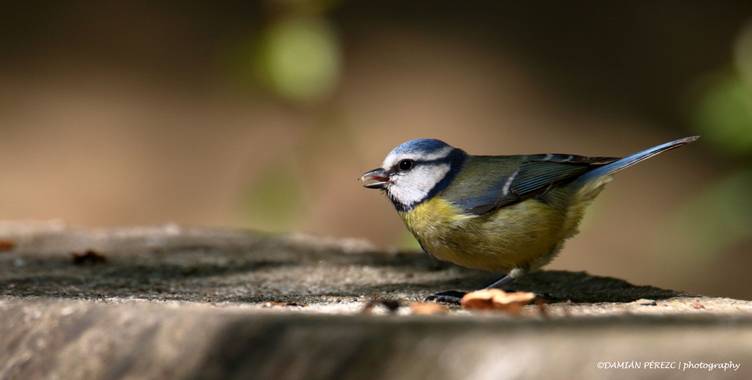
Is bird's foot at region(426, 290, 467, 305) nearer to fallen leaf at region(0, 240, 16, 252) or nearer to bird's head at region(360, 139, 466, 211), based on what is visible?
bird's head at region(360, 139, 466, 211)

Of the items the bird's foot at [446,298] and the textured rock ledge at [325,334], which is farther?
the bird's foot at [446,298]

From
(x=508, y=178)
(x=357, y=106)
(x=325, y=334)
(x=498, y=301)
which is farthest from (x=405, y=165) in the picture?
(x=357, y=106)

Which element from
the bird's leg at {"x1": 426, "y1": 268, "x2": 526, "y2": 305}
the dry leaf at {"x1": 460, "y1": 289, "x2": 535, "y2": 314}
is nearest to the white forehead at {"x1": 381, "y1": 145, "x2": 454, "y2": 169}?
the bird's leg at {"x1": 426, "y1": 268, "x2": 526, "y2": 305}

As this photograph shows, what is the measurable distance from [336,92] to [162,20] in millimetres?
1513

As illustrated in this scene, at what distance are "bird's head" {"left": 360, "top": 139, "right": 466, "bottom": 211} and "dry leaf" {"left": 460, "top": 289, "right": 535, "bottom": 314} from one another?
3.96ft

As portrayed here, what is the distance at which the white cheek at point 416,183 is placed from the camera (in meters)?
3.89

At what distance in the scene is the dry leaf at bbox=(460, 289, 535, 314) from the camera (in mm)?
2373

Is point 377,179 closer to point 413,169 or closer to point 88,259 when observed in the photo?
point 413,169

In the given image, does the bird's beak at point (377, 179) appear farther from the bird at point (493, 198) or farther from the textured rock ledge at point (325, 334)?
the textured rock ledge at point (325, 334)

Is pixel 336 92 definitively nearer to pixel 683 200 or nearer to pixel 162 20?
pixel 162 20

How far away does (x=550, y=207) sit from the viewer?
374 centimetres

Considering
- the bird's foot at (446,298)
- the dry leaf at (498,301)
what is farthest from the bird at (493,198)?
the dry leaf at (498,301)

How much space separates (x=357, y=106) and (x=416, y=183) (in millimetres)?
3416

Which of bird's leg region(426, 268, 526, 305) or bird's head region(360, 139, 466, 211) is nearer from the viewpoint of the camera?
bird's leg region(426, 268, 526, 305)
